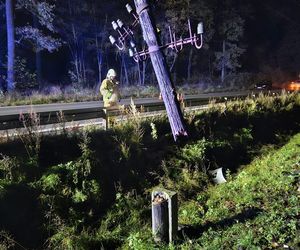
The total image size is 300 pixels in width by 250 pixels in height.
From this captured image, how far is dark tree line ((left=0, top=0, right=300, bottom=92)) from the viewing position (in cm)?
2275

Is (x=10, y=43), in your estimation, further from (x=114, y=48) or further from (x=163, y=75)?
(x=163, y=75)

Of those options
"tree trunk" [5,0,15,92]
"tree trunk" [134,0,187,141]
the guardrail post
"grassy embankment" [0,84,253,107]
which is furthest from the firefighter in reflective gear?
"tree trunk" [5,0,15,92]

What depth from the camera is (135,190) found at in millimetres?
8203

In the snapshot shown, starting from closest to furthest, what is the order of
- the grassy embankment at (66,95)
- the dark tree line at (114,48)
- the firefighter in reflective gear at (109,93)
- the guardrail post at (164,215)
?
the guardrail post at (164,215) → the firefighter in reflective gear at (109,93) → the grassy embankment at (66,95) → the dark tree line at (114,48)

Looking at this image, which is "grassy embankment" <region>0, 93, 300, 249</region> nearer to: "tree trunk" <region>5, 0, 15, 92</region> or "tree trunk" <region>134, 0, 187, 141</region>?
"tree trunk" <region>134, 0, 187, 141</region>

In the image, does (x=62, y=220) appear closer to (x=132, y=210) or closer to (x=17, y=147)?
(x=132, y=210)

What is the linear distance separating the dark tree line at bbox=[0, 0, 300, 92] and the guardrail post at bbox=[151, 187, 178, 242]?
17.2m

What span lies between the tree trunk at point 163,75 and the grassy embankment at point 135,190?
0.43m

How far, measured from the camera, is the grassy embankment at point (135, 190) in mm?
6422

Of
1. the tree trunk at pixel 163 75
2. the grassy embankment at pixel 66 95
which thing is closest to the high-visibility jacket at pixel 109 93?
the tree trunk at pixel 163 75

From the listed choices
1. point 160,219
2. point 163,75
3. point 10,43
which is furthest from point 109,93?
point 10,43

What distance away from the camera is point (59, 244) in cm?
657

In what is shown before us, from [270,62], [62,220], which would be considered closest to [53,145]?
[62,220]

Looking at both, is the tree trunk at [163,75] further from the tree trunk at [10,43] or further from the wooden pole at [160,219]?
the tree trunk at [10,43]
